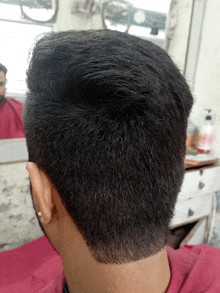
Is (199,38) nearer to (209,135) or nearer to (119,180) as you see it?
(209,135)

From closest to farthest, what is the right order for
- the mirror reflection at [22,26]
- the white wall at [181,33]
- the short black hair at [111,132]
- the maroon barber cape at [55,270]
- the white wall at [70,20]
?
1. the short black hair at [111,132]
2. the maroon barber cape at [55,270]
3. the mirror reflection at [22,26]
4. the white wall at [70,20]
5. the white wall at [181,33]

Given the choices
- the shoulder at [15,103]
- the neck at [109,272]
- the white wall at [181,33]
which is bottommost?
the neck at [109,272]

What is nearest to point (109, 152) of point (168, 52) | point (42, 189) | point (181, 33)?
point (42, 189)

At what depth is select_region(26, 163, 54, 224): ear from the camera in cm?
53

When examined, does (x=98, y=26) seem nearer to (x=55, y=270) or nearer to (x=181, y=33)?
(x=181, y=33)

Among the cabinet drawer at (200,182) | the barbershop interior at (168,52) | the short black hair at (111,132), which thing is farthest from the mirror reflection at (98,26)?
the short black hair at (111,132)

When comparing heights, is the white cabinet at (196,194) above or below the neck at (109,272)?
below

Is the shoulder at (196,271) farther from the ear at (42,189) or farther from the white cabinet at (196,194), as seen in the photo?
the white cabinet at (196,194)

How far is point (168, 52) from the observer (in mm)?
1327

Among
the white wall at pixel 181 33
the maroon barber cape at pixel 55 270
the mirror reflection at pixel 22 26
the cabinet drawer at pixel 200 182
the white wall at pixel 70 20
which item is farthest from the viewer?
the white wall at pixel 181 33

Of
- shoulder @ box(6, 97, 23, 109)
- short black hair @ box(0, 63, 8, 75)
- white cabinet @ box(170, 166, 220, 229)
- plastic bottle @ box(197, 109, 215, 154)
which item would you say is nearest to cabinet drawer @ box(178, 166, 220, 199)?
white cabinet @ box(170, 166, 220, 229)

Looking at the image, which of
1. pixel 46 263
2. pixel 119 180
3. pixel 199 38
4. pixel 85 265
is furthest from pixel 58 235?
pixel 199 38

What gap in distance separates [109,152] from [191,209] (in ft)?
4.56

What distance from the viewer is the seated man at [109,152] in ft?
1.55
